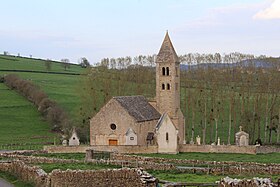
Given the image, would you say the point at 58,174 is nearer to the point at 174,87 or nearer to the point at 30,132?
the point at 174,87

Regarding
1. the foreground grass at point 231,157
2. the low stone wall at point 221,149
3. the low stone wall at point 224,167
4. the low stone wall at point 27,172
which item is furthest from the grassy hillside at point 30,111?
the low stone wall at point 224,167

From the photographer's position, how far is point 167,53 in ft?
221

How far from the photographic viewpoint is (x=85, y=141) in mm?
73062

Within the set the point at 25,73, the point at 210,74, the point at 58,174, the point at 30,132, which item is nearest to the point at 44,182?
the point at 58,174

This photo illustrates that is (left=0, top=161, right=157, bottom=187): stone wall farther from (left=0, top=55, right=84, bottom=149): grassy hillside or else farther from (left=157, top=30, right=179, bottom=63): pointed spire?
(left=0, top=55, right=84, bottom=149): grassy hillside

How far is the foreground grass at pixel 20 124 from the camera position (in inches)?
2832

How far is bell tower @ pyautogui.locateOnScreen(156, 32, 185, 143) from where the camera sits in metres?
67.2

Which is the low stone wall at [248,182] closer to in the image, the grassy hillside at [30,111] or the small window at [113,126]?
the small window at [113,126]

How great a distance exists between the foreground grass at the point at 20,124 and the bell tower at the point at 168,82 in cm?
1453

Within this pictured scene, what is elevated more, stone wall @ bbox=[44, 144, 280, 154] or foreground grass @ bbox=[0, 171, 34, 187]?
stone wall @ bbox=[44, 144, 280, 154]

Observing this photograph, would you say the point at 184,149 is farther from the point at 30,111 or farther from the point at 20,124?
the point at 30,111

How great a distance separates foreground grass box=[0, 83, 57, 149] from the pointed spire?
16.6 metres

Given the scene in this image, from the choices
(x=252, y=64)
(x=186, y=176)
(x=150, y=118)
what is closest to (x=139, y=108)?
(x=150, y=118)

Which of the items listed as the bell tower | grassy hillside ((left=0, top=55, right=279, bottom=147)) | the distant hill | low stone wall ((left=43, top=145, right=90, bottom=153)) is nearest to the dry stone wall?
low stone wall ((left=43, top=145, right=90, bottom=153))
